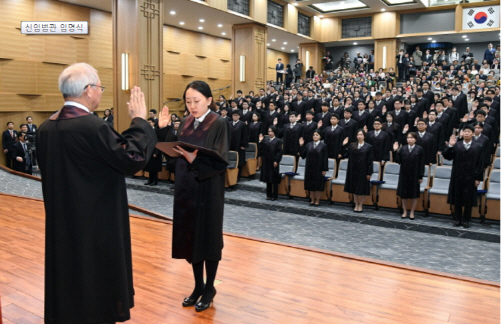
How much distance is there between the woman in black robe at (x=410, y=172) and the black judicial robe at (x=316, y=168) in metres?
1.24

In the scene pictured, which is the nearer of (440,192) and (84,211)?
(84,211)

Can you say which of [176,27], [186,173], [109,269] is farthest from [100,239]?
[176,27]

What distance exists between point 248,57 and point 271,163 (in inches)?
345

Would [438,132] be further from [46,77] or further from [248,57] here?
[46,77]

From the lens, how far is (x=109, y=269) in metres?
1.92

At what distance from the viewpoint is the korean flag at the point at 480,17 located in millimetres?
18594

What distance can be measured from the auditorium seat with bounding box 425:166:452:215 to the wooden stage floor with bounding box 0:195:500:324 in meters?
3.30

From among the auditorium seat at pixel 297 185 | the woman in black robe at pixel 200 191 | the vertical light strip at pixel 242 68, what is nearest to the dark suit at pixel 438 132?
the auditorium seat at pixel 297 185

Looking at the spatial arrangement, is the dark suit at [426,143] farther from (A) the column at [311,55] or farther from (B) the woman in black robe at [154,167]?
(A) the column at [311,55]

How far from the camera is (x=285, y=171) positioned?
7988 mm

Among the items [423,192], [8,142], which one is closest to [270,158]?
[423,192]

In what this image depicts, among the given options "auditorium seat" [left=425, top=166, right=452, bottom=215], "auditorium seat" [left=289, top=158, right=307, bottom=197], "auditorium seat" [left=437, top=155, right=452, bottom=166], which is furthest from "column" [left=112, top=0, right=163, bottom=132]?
"auditorium seat" [left=425, top=166, right=452, bottom=215]

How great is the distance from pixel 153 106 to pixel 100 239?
10.0 m

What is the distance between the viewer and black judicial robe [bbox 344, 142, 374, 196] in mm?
6848
